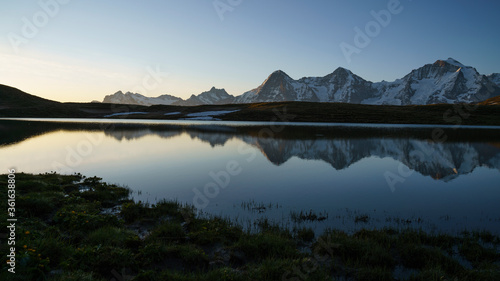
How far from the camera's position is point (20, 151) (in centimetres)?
3288

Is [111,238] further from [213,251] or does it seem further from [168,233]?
[213,251]

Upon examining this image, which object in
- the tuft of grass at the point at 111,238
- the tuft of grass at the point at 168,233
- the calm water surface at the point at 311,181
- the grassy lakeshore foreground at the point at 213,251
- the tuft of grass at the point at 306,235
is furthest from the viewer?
the calm water surface at the point at 311,181

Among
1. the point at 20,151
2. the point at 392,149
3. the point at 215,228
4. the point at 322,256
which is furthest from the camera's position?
the point at 392,149

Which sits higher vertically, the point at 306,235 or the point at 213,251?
the point at 306,235

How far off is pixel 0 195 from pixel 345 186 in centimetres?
2184

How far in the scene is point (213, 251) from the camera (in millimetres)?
10000

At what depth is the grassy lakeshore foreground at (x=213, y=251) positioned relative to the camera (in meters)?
7.79

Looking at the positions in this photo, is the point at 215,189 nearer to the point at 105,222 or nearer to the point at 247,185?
the point at 247,185

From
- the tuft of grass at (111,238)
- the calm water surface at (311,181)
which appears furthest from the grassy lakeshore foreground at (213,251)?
the calm water surface at (311,181)

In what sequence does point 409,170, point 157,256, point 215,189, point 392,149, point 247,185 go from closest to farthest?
point 157,256 → point 215,189 → point 247,185 → point 409,170 → point 392,149

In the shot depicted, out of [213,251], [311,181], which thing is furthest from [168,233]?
[311,181]

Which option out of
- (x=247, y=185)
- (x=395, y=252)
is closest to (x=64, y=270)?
(x=395, y=252)

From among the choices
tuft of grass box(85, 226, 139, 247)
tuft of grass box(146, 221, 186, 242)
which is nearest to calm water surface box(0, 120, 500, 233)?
tuft of grass box(146, 221, 186, 242)

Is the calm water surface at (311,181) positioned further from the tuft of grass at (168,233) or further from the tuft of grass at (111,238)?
the tuft of grass at (111,238)
